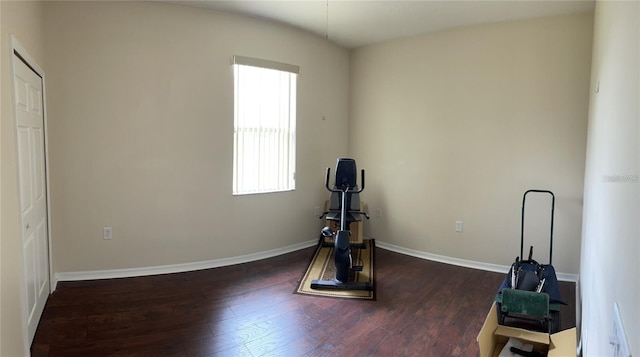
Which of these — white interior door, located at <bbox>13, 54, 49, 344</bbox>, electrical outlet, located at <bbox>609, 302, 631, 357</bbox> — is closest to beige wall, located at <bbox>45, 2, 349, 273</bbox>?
white interior door, located at <bbox>13, 54, 49, 344</bbox>

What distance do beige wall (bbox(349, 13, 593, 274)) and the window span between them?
111cm

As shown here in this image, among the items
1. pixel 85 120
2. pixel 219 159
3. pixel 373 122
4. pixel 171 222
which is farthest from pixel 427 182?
pixel 85 120

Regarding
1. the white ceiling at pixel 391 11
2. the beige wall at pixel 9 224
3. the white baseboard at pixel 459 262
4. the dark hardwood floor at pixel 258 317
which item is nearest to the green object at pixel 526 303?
the dark hardwood floor at pixel 258 317

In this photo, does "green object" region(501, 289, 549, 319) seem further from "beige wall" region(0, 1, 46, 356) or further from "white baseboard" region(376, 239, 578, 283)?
"beige wall" region(0, 1, 46, 356)

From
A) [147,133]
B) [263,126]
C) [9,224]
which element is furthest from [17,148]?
[263,126]

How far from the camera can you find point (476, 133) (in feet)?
13.0

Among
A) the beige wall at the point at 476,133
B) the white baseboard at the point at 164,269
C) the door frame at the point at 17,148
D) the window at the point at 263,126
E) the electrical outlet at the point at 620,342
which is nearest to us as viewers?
the electrical outlet at the point at 620,342

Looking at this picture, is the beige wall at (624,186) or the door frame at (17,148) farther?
the door frame at (17,148)

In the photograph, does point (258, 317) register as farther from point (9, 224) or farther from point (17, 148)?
point (17, 148)

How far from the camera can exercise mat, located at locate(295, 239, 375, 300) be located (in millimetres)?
3217

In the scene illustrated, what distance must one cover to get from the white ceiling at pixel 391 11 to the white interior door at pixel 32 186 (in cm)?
159

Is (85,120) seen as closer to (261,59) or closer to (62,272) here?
(62,272)

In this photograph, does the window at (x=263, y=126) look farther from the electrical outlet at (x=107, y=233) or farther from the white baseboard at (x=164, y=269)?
the electrical outlet at (x=107, y=233)

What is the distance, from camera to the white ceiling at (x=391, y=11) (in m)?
3.31
